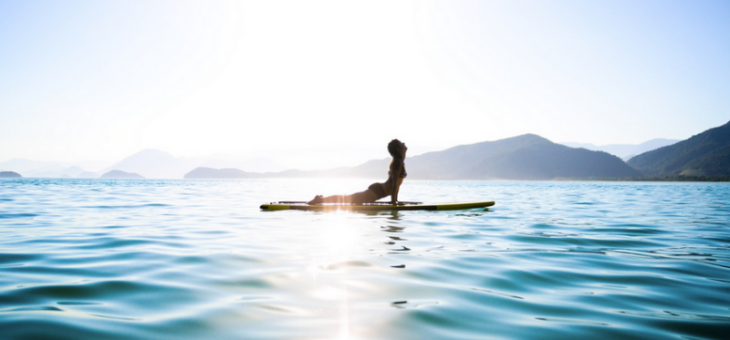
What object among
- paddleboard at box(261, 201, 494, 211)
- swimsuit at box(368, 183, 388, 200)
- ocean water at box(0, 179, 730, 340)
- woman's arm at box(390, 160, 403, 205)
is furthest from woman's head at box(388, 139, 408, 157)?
ocean water at box(0, 179, 730, 340)

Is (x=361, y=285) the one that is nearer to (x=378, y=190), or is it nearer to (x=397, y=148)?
(x=397, y=148)

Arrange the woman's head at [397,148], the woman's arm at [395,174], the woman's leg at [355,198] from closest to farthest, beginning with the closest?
the woman's head at [397,148], the woman's arm at [395,174], the woman's leg at [355,198]

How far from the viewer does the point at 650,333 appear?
3230mm

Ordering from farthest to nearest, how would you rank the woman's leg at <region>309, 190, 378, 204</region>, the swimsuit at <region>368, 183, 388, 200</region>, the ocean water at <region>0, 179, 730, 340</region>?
the swimsuit at <region>368, 183, 388, 200</region> < the woman's leg at <region>309, 190, 378, 204</region> < the ocean water at <region>0, 179, 730, 340</region>

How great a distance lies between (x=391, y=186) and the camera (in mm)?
13234

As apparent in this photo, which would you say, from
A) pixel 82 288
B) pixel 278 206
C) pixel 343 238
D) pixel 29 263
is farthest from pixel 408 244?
pixel 278 206

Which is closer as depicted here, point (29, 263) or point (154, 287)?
point (154, 287)

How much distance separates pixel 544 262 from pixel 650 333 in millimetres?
2692

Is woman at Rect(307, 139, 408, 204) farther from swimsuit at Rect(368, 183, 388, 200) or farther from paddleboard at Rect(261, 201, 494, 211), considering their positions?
paddleboard at Rect(261, 201, 494, 211)

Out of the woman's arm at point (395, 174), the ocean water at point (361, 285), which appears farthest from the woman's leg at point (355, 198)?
the ocean water at point (361, 285)

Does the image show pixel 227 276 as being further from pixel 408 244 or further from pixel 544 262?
pixel 544 262

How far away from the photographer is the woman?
40.8 feet

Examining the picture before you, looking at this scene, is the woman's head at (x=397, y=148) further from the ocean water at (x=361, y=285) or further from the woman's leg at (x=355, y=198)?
the ocean water at (x=361, y=285)

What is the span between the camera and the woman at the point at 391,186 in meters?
12.4
